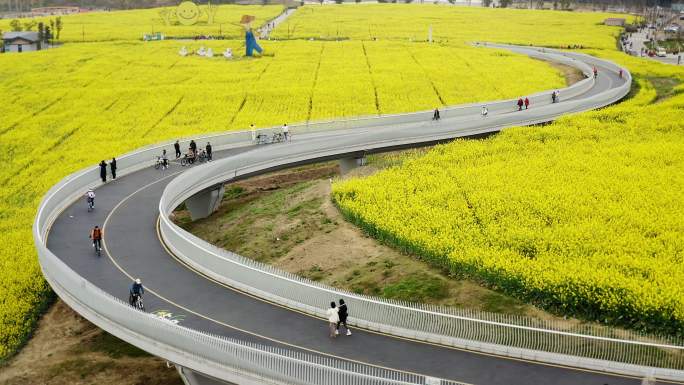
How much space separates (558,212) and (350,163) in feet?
46.7

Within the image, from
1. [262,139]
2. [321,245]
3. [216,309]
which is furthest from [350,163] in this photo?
[216,309]

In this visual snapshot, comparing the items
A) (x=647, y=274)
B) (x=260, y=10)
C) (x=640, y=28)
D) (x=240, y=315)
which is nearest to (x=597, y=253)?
(x=647, y=274)

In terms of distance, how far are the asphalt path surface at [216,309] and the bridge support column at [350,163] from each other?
1246 cm

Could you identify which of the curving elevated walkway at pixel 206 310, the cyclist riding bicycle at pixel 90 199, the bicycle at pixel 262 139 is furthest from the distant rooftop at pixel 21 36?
the cyclist riding bicycle at pixel 90 199

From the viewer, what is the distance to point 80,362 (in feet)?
89.6

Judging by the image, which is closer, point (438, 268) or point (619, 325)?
point (619, 325)

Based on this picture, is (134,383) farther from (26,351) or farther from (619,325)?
(619,325)

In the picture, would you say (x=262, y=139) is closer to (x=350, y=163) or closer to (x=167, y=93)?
(x=350, y=163)

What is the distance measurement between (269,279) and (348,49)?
81296mm

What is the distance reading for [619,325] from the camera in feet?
77.8

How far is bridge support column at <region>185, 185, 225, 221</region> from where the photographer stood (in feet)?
134

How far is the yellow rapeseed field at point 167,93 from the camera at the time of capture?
155 ft

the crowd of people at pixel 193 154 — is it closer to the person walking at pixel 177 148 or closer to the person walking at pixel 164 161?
the person walking at pixel 177 148

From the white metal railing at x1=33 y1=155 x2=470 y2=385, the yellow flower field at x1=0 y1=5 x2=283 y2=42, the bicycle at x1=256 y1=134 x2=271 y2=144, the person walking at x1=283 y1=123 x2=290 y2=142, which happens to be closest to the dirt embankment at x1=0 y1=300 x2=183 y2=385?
the white metal railing at x1=33 y1=155 x2=470 y2=385
